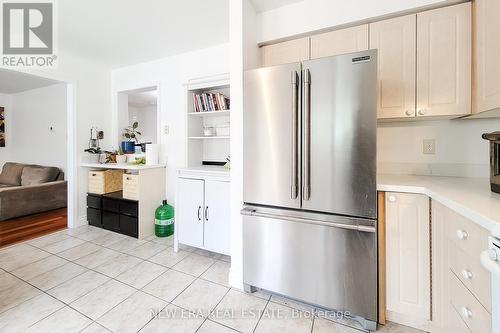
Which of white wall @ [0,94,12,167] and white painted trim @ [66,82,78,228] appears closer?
white painted trim @ [66,82,78,228]

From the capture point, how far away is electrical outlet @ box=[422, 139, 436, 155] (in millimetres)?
1802

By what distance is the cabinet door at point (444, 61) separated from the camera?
1.50 m

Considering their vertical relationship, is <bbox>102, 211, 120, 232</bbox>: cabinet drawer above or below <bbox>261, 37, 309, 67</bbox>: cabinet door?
below

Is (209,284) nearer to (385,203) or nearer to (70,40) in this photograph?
(385,203)

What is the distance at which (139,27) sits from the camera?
2402 millimetres

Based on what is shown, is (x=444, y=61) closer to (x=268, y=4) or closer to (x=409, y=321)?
(x=268, y=4)

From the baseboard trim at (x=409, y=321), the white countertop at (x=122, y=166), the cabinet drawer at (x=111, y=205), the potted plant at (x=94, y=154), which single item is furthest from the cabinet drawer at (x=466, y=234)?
the potted plant at (x=94, y=154)

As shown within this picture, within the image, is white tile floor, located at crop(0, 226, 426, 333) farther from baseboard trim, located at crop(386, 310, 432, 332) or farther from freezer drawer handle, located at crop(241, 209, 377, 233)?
freezer drawer handle, located at crop(241, 209, 377, 233)

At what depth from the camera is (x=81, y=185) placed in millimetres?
3283

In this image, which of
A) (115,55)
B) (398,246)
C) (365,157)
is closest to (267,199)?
(365,157)

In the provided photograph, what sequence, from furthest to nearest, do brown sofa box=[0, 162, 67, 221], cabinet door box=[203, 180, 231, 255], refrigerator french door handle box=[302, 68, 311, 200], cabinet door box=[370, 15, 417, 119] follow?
brown sofa box=[0, 162, 67, 221] < cabinet door box=[203, 180, 231, 255] < cabinet door box=[370, 15, 417, 119] < refrigerator french door handle box=[302, 68, 311, 200]

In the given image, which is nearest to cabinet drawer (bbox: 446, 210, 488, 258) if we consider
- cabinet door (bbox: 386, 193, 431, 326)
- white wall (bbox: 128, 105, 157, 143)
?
cabinet door (bbox: 386, 193, 431, 326)

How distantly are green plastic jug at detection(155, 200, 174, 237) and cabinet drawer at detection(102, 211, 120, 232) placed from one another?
56 centimetres

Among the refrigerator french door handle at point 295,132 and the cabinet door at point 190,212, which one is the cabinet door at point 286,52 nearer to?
the refrigerator french door handle at point 295,132
